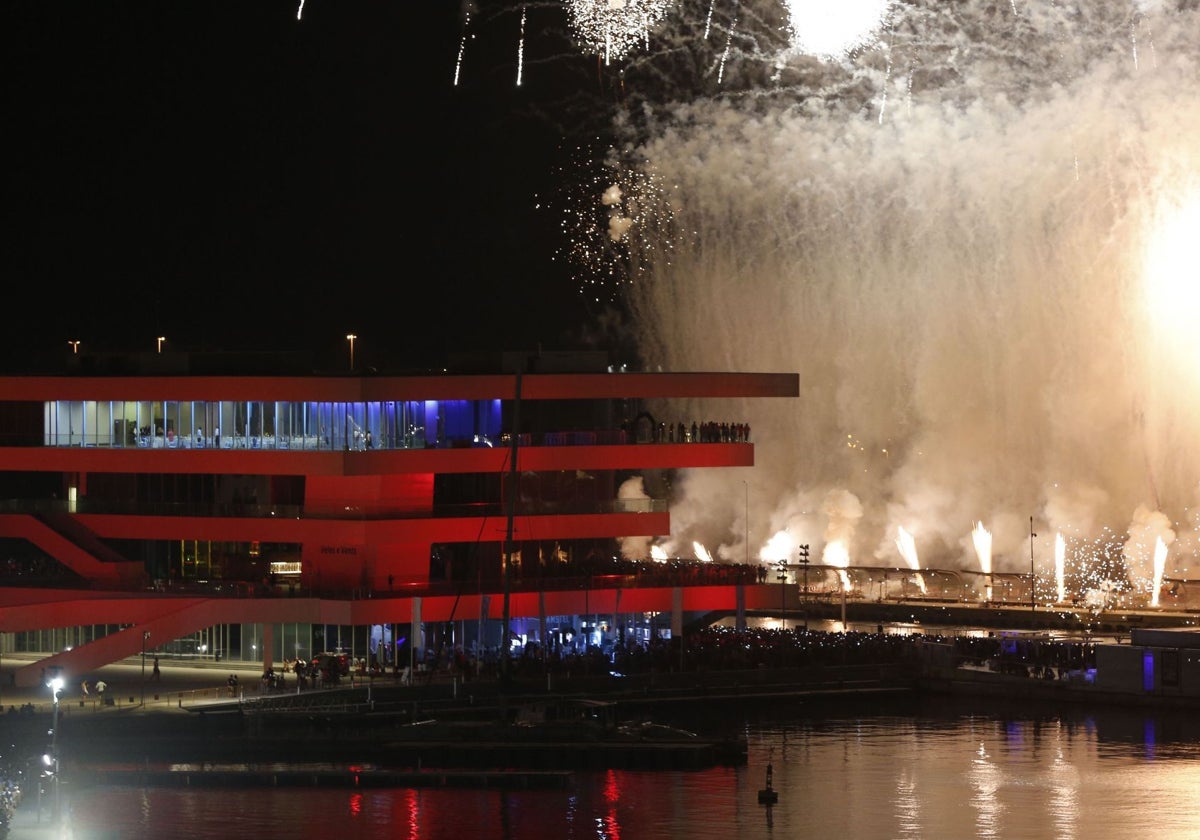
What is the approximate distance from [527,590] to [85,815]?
76.1 ft

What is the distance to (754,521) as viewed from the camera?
4774 inches

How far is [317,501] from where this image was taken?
75.6m

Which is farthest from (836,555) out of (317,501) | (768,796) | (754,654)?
(768,796)

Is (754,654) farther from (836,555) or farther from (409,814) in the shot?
(836,555)

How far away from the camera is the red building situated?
2881 inches

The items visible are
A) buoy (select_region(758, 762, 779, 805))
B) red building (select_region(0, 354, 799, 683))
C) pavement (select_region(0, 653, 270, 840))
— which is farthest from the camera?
red building (select_region(0, 354, 799, 683))

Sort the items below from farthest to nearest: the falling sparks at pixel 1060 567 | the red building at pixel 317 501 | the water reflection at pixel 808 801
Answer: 1. the falling sparks at pixel 1060 567
2. the red building at pixel 317 501
3. the water reflection at pixel 808 801

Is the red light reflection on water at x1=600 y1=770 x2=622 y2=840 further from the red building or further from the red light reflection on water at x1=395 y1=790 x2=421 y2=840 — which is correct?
the red building

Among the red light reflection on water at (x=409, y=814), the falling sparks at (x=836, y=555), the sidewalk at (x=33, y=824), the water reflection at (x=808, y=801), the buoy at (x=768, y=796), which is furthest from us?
the falling sparks at (x=836, y=555)

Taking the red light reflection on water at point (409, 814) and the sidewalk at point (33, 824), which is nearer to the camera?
the sidewalk at point (33, 824)

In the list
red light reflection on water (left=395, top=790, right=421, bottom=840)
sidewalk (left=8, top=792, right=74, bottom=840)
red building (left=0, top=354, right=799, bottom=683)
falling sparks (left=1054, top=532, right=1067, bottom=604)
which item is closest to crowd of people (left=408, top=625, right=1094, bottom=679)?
red building (left=0, top=354, right=799, bottom=683)

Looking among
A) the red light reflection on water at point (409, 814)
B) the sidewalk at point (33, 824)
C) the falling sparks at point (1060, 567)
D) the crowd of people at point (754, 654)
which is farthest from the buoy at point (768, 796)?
the falling sparks at point (1060, 567)

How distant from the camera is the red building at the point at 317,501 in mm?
73188

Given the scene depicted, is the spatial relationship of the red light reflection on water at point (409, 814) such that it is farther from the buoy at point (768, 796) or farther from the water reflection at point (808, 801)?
the buoy at point (768, 796)
